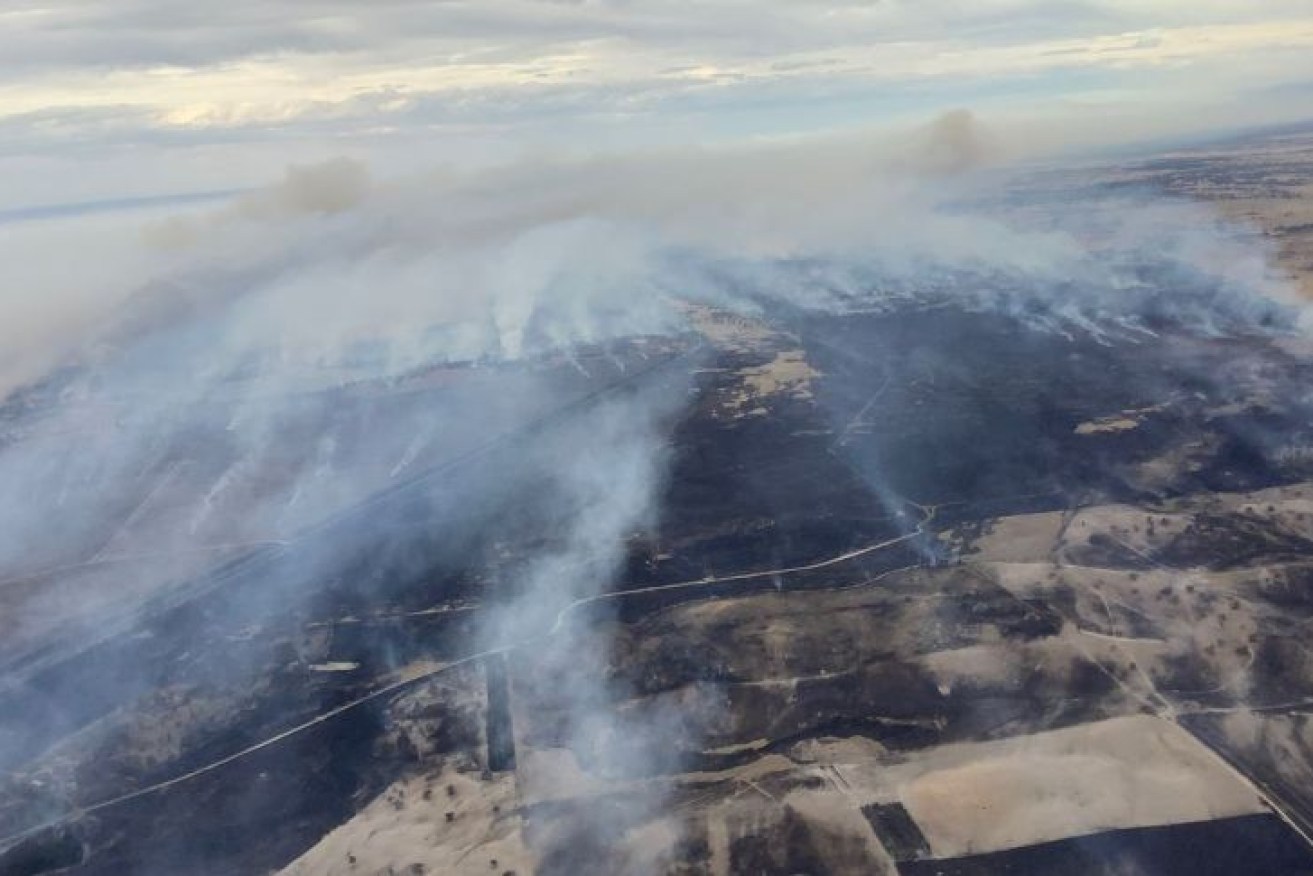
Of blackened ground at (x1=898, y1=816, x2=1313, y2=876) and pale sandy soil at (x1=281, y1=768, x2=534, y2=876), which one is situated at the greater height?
blackened ground at (x1=898, y1=816, x2=1313, y2=876)

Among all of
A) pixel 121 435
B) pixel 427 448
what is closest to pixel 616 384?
pixel 427 448

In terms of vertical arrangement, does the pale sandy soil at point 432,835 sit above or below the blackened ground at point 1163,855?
below

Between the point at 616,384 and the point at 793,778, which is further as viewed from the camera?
the point at 616,384

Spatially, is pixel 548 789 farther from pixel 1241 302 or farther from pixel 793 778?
pixel 1241 302

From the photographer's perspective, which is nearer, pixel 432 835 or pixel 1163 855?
pixel 1163 855

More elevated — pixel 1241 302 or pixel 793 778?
pixel 1241 302

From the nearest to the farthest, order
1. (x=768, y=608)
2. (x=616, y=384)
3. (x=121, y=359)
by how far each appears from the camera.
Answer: (x=768, y=608) < (x=616, y=384) < (x=121, y=359)

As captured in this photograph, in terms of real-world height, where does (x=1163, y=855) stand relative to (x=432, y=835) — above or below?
above

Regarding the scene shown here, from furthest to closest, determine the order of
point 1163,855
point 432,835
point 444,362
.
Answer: point 444,362, point 432,835, point 1163,855

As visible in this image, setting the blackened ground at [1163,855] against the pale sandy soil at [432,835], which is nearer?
the blackened ground at [1163,855]

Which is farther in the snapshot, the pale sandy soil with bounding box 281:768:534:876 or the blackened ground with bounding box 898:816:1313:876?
the pale sandy soil with bounding box 281:768:534:876

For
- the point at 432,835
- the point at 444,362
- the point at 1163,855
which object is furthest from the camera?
the point at 444,362
